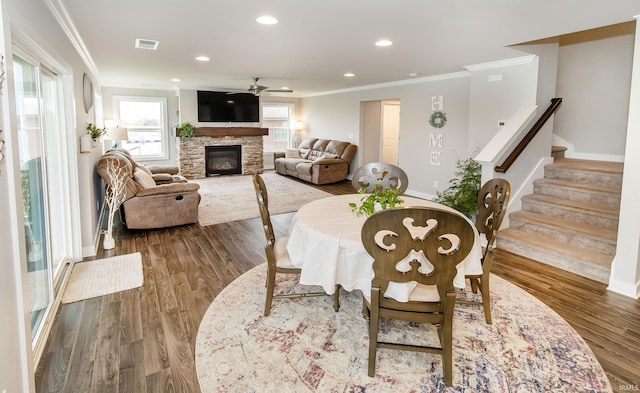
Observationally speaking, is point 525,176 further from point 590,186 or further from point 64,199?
point 64,199

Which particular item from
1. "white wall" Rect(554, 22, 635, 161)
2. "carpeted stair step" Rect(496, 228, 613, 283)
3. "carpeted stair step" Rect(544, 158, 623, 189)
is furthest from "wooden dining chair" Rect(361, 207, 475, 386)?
"white wall" Rect(554, 22, 635, 161)

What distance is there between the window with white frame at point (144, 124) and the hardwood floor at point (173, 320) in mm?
5556

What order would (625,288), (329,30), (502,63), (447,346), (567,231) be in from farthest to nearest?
(502,63), (567,231), (329,30), (625,288), (447,346)

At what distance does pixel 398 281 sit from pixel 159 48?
4.04 metres

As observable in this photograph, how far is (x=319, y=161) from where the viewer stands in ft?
27.7

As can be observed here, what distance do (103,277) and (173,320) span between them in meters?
1.17

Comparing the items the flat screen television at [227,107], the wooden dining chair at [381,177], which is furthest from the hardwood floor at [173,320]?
the flat screen television at [227,107]

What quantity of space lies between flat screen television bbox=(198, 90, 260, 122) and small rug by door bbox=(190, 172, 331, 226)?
1.55 metres

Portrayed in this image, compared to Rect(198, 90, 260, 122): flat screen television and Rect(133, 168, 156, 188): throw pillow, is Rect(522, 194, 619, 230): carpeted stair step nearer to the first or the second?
Rect(133, 168, 156, 188): throw pillow

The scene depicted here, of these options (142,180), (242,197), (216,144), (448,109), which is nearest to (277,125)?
(216,144)

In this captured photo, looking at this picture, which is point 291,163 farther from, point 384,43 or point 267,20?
point 267,20

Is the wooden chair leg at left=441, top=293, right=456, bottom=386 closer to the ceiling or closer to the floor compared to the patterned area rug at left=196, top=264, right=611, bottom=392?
closer to the ceiling

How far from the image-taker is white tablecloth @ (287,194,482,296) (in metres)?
2.22

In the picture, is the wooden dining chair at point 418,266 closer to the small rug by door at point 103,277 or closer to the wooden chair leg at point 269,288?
the wooden chair leg at point 269,288
